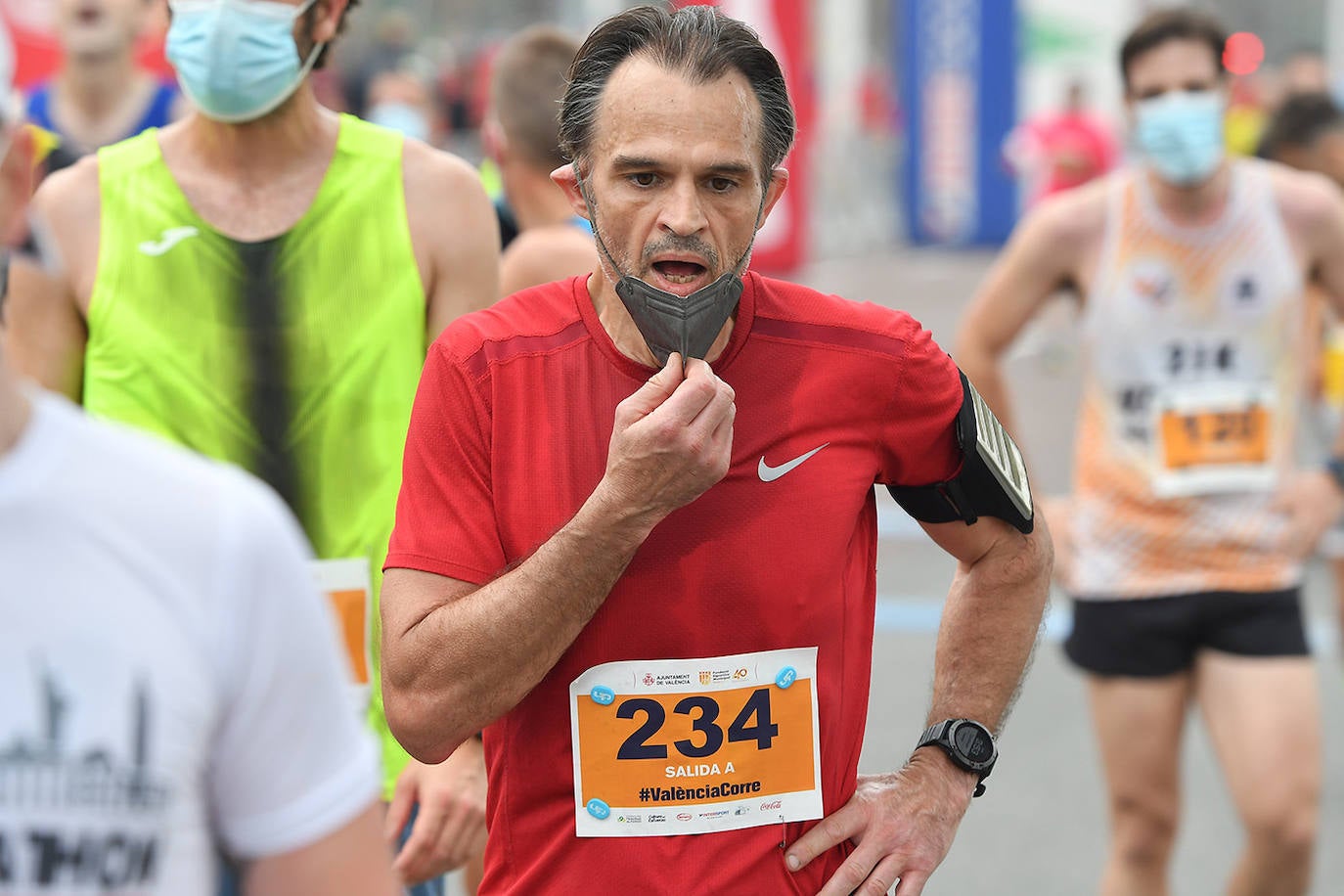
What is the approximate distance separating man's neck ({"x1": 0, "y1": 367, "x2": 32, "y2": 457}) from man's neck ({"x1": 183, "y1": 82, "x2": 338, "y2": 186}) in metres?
1.91

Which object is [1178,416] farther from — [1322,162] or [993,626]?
[1322,162]

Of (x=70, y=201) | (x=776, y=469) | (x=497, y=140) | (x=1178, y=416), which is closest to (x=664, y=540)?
(x=776, y=469)

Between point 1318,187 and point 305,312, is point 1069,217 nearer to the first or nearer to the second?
point 1318,187

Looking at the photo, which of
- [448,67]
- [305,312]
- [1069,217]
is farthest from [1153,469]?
[448,67]

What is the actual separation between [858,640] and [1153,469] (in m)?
2.64

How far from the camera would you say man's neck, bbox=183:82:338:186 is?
3.33 meters

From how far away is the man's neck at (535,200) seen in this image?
15.1 feet

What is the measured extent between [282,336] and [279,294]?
0.23 feet

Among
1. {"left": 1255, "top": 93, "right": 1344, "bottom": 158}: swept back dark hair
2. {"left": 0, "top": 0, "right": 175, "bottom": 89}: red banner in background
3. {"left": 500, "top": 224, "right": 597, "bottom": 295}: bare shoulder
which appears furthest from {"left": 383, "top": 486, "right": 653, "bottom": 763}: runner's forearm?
{"left": 0, "top": 0, "right": 175, "bottom": 89}: red banner in background

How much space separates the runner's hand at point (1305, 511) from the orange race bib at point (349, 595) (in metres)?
2.59

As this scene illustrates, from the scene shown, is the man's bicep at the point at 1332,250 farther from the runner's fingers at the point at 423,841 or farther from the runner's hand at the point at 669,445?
the runner's hand at the point at 669,445

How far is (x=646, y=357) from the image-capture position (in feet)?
8.14

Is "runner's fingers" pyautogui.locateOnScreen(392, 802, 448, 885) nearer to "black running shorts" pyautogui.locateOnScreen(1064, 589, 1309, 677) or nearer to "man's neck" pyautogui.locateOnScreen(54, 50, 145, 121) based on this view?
"black running shorts" pyautogui.locateOnScreen(1064, 589, 1309, 677)

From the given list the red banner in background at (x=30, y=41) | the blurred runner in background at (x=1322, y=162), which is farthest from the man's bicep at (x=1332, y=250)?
the red banner in background at (x=30, y=41)
